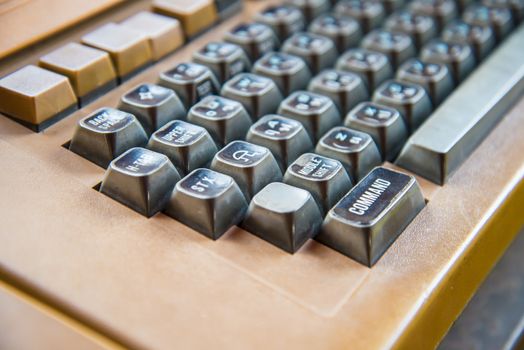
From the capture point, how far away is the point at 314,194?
45cm

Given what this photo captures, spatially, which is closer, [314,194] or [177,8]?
[314,194]

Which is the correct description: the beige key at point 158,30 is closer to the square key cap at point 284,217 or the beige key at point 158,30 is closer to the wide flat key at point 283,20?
the wide flat key at point 283,20

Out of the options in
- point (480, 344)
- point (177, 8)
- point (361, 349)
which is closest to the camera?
point (361, 349)

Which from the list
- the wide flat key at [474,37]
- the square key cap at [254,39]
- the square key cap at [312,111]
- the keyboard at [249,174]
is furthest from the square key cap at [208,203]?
the wide flat key at [474,37]

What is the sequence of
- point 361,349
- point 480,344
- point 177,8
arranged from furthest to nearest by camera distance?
1. point 177,8
2. point 480,344
3. point 361,349

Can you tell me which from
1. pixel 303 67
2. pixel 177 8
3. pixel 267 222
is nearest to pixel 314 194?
pixel 267 222

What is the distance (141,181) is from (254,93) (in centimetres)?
15

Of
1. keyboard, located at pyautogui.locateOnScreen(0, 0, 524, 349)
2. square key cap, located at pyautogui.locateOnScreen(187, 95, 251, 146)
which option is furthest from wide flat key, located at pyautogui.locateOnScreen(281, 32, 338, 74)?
square key cap, located at pyautogui.locateOnScreen(187, 95, 251, 146)

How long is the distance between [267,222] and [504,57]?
0.31 metres

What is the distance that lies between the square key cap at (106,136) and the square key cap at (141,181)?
0.8 inches

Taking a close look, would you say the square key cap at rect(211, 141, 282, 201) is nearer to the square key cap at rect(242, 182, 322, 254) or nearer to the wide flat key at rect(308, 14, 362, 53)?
the square key cap at rect(242, 182, 322, 254)

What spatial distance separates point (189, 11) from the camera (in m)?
0.64

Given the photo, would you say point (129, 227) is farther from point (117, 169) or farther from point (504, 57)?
point (504, 57)

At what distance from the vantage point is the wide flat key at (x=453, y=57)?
0.61 m
